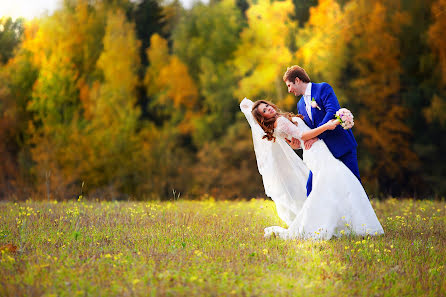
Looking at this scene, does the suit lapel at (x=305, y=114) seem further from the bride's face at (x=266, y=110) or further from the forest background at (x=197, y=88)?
the forest background at (x=197, y=88)

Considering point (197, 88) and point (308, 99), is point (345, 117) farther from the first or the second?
point (197, 88)

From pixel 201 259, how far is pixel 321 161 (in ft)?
7.79

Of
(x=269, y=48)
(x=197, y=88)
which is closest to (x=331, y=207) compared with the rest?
(x=269, y=48)

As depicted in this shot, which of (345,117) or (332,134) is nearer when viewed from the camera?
(345,117)

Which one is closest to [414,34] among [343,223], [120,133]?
[120,133]

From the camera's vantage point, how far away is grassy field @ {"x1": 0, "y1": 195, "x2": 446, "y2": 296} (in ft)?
13.3

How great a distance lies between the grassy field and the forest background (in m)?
14.8

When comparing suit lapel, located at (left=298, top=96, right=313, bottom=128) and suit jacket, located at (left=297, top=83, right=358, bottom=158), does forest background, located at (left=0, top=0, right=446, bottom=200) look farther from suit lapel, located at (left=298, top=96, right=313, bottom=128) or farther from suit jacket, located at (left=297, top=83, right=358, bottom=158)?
suit jacket, located at (left=297, top=83, right=358, bottom=158)

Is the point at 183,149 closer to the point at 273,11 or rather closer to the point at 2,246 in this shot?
the point at 273,11

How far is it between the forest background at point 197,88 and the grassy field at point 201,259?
14.8 m

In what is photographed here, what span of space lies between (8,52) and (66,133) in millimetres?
8601

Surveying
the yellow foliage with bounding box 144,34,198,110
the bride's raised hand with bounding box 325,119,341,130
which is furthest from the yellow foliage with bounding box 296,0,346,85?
the bride's raised hand with bounding box 325,119,341,130

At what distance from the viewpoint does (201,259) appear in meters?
4.95

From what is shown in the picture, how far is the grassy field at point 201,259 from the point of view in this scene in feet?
13.3
